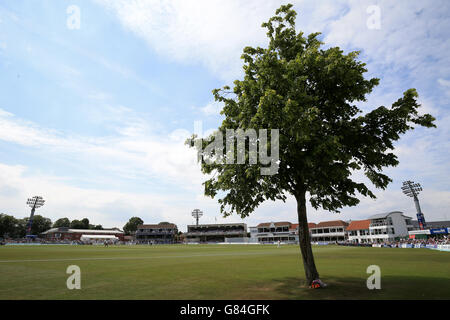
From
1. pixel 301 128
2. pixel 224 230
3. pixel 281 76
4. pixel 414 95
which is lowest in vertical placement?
pixel 224 230

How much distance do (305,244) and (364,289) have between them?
3156 millimetres

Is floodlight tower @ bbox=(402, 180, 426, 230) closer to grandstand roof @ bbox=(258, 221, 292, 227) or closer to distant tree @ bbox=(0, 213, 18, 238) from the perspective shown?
grandstand roof @ bbox=(258, 221, 292, 227)

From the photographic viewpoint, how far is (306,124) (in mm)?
9961

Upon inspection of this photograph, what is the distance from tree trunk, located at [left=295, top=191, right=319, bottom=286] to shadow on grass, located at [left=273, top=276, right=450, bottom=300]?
72cm

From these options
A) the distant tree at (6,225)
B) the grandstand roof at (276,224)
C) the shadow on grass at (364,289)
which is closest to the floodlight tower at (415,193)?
the grandstand roof at (276,224)

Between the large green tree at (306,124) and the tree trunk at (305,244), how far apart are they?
0.05 metres

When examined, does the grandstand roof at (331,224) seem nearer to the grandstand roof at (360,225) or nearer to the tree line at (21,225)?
the grandstand roof at (360,225)

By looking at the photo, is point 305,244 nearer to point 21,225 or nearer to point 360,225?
point 360,225

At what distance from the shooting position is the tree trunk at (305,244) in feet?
41.6

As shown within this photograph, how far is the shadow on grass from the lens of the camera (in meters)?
10.3
